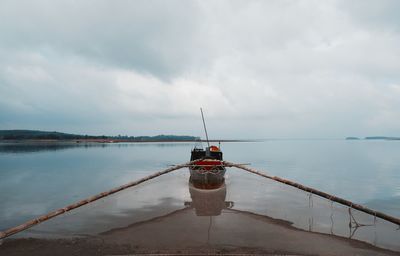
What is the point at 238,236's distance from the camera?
34.3 ft

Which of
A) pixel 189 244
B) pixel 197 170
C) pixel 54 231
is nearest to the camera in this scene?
pixel 189 244

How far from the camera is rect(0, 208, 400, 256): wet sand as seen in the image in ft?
29.1

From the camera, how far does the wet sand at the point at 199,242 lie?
887 centimetres

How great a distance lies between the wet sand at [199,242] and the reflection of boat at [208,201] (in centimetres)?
218

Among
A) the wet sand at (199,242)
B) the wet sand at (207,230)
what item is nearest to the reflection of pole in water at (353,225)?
the wet sand at (207,230)

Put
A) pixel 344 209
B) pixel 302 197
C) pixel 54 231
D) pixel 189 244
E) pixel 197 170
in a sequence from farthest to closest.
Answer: pixel 197 170, pixel 302 197, pixel 344 209, pixel 54 231, pixel 189 244

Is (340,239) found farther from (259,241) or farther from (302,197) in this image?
(302,197)

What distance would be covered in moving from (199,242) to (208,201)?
295 inches

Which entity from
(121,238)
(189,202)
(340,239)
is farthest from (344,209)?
(121,238)

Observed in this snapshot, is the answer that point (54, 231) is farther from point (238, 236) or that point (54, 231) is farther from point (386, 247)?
point (386, 247)

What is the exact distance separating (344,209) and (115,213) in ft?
45.7

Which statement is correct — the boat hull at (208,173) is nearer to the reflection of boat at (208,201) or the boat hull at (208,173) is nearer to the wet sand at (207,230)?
the reflection of boat at (208,201)

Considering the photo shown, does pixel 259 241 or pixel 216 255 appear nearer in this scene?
pixel 216 255

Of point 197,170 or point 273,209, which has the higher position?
point 197,170
